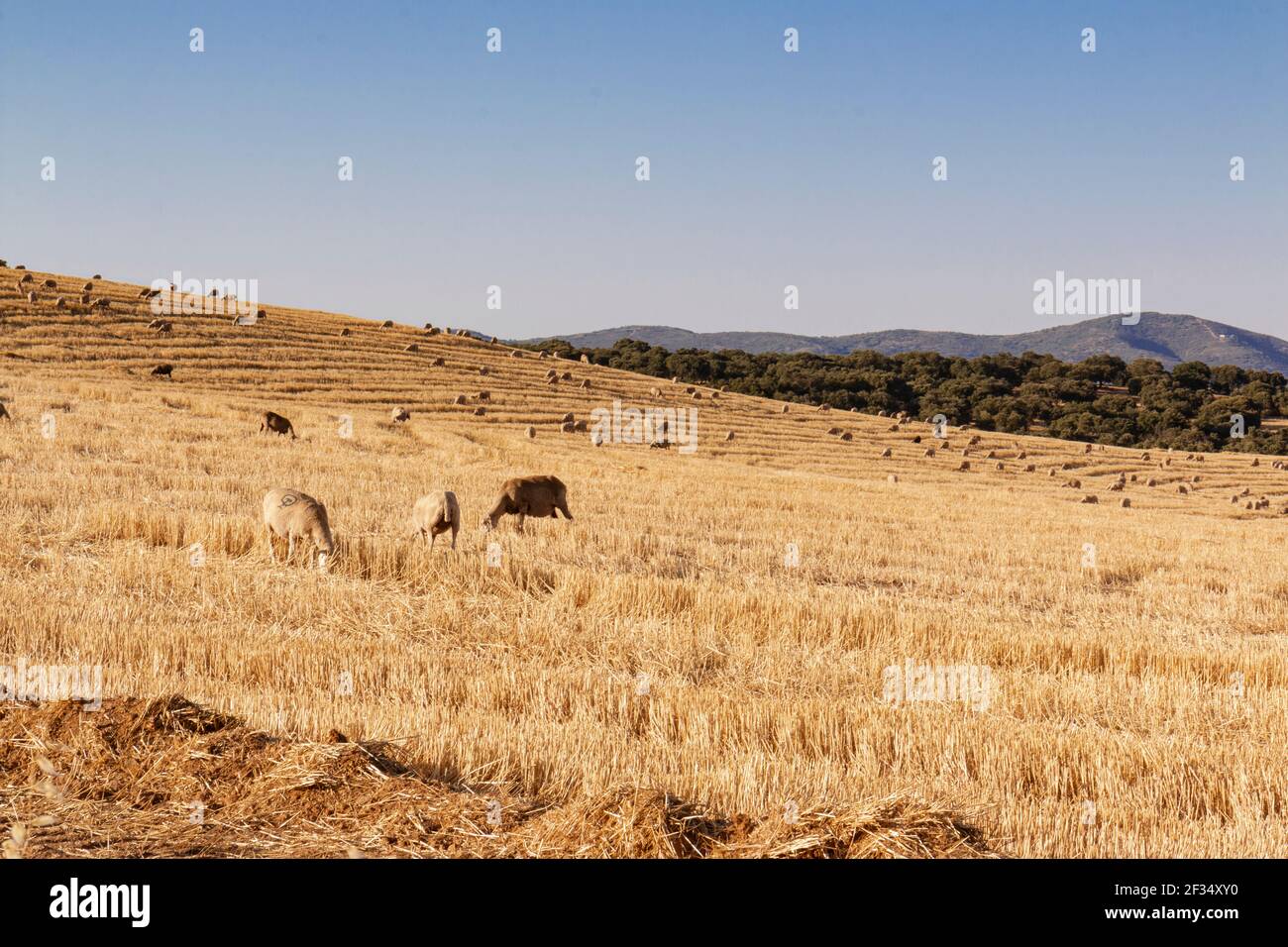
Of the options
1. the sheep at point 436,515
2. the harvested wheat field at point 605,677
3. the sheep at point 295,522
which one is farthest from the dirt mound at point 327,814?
the sheep at point 436,515

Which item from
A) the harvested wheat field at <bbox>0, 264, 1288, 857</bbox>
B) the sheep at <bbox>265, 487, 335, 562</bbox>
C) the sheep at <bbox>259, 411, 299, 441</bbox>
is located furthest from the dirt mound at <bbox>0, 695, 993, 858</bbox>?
the sheep at <bbox>259, 411, 299, 441</bbox>

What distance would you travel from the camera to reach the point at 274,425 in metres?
29.5

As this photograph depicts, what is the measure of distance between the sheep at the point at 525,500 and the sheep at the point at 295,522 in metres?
4.76

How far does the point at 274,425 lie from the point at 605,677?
23.9m

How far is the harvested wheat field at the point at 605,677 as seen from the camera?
4801 millimetres

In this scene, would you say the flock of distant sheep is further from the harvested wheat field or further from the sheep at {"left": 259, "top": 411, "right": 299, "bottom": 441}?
the harvested wheat field

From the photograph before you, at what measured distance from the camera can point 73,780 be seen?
5.11m

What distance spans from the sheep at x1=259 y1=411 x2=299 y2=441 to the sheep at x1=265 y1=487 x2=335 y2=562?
16840mm

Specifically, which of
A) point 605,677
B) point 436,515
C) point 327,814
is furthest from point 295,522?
point 327,814

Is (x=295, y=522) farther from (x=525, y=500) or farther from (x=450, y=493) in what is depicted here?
(x=525, y=500)

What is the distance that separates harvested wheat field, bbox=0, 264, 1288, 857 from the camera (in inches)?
189

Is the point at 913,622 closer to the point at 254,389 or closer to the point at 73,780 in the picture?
the point at 73,780
